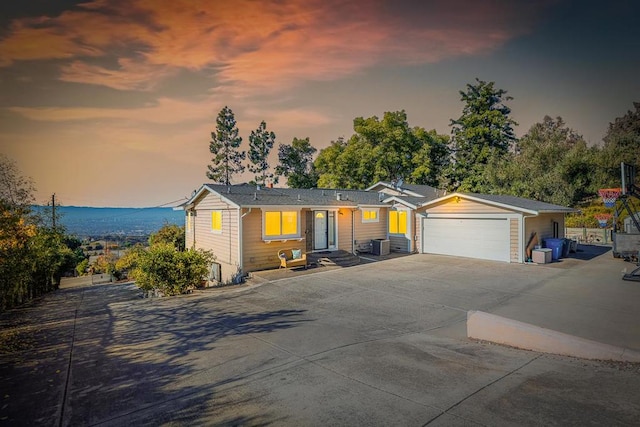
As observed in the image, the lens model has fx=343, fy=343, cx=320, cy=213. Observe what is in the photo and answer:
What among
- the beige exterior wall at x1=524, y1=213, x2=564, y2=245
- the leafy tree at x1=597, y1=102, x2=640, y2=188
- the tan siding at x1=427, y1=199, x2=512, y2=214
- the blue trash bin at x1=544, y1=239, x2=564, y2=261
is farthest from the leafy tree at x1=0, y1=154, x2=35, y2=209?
the leafy tree at x1=597, y1=102, x2=640, y2=188

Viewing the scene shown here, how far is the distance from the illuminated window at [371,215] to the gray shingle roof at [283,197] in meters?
0.41

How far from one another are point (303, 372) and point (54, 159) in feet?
72.6

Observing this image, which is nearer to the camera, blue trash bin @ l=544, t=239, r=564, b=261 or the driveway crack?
the driveway crack

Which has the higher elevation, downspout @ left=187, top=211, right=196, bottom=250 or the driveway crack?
downspout @ left=187, top=211, right=196, bottom=250

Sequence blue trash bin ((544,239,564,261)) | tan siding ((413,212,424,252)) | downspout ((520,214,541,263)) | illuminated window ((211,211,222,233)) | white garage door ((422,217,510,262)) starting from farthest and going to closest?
tan siding ((413,212,424,252)) → blue trash bin ((544,239,564,261)) → white garage door ((422,217,510,262)) → illuminated window ((211,211,222,233)) → downspout ((520,214,541,263))

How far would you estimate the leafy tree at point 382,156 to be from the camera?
37.8 metres

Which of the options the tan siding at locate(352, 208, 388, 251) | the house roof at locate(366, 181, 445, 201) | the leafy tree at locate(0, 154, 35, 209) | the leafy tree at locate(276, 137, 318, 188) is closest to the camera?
the leafy tree at locate(0, 154, 35, 209)

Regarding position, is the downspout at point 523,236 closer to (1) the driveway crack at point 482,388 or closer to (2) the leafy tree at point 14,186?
(1) the driveway crack at point 482,388

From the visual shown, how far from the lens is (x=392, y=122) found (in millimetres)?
38688

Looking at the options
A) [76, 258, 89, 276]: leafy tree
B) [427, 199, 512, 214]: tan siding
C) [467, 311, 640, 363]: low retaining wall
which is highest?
[427, 199, 512, 214]: tan siding

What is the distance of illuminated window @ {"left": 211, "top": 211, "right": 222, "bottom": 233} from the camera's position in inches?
653

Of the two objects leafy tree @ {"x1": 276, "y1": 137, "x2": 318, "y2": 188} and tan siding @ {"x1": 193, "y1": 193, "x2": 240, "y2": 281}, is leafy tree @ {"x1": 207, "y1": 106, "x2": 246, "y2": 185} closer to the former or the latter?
leafy tree @ {"x1": 276, "y1": 137, "x2": 318, "y2": 188}

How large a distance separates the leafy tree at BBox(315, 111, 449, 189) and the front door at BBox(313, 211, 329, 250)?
67.6 feet

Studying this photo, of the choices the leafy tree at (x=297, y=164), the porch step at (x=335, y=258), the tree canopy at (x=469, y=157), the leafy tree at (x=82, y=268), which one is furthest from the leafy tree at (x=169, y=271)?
the leafy tree at (x=297, y=164)
